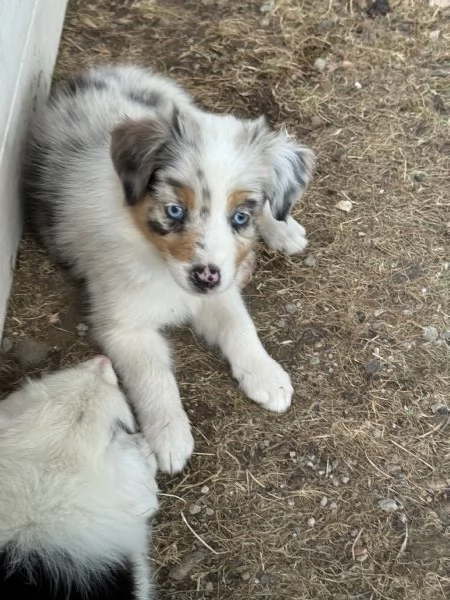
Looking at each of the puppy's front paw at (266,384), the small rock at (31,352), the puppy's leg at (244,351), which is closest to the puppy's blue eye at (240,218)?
the puppy's leg at (244,351)

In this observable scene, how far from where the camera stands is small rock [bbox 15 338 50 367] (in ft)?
13.5

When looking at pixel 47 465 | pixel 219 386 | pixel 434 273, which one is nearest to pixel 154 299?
pixel 219 386

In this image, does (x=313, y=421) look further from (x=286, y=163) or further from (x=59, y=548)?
(x=59, y=548)

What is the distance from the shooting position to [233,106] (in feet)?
17.0

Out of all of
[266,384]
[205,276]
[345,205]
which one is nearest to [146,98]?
[345,205]

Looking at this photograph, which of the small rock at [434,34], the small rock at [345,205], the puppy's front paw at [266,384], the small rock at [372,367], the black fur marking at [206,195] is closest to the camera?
the black fur marking at [206,195]

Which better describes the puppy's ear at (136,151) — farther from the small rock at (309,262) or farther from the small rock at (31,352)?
the small rock at (309,262)

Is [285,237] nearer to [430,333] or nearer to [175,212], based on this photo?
[430,333]

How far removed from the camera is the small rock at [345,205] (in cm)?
478

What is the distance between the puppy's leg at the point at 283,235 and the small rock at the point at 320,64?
137 cm

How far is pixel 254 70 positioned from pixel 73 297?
80.2 inches

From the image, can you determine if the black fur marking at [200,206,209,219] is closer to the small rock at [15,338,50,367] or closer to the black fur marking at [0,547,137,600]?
the small rock at [15,338,50,367]

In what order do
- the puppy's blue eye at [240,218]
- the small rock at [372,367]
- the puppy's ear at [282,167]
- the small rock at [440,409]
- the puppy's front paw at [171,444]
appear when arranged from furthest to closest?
the small rock at [372,367] < the small rock at [440,409] < the puppy's front paw at [171,444] < the puppy's ear at [282,167] < the puppy's blue eye at [240,218]

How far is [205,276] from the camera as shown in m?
3.39
